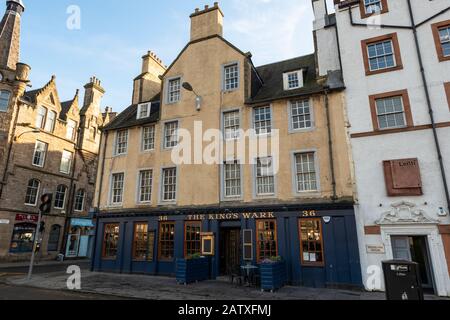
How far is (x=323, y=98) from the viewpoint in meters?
14.9

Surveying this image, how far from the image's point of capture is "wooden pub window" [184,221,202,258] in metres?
16.0

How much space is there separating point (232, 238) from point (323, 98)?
8922 millimetres

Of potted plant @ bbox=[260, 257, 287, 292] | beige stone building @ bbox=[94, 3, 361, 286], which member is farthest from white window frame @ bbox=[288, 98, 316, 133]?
potted plant @ bbox=[260, 257, 287, 292]

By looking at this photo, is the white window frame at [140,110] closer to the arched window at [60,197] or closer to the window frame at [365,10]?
the window frame at [365,10]

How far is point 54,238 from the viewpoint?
91.9 feet

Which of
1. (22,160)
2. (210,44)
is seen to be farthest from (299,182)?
(22,160)

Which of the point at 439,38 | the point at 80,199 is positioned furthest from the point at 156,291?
the point at 80,199

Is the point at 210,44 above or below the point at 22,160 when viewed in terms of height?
above

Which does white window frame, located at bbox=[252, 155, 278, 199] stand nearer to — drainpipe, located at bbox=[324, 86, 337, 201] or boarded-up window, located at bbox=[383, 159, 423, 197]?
drainpipe, located at bbox=[324, 86, 337, 201]

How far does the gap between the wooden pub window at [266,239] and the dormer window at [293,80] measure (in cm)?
774

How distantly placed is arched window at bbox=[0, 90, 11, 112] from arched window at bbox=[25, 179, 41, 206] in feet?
22.1

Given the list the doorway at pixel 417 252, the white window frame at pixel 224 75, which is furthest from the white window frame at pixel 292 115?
the doorway at pixel 417 252

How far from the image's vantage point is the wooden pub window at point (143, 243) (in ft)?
55.5

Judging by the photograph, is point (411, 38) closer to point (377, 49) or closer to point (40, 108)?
point (377, 49)
